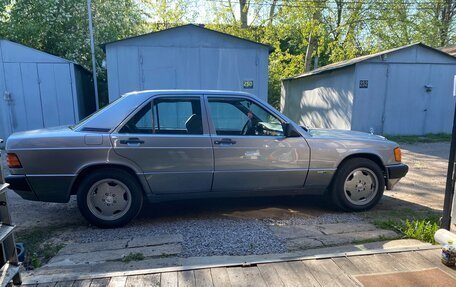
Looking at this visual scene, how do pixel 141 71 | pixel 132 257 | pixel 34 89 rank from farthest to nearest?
pixel 34 89, pixel 141 71, pixel 132 257

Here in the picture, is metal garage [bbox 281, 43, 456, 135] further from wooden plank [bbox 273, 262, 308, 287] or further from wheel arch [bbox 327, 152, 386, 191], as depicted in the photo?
wooden plank [bbox 273, 262, 308, 287]

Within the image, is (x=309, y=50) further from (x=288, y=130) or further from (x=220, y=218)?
(x=220, y=218)

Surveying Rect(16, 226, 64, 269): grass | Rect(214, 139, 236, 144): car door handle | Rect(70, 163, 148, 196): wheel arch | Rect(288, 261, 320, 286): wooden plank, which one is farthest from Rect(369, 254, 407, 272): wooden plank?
Result: Rect(16, 226, 64, 269): grass

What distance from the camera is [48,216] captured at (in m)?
4.50

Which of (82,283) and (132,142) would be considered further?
(132,142)

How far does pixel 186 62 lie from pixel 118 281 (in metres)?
8.19

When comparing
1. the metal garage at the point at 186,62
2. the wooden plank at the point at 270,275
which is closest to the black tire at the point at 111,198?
the wooden plank at the point at 270,275

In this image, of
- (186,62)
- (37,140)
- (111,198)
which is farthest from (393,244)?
(186,62)

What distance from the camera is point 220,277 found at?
2.67m

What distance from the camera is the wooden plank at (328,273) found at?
8.50ft

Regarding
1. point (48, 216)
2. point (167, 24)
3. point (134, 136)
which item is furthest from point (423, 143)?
point (167, 24)

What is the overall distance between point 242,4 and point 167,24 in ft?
18.5

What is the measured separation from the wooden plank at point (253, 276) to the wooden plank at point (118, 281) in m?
1.00

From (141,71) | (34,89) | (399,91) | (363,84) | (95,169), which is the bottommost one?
(95,169)
